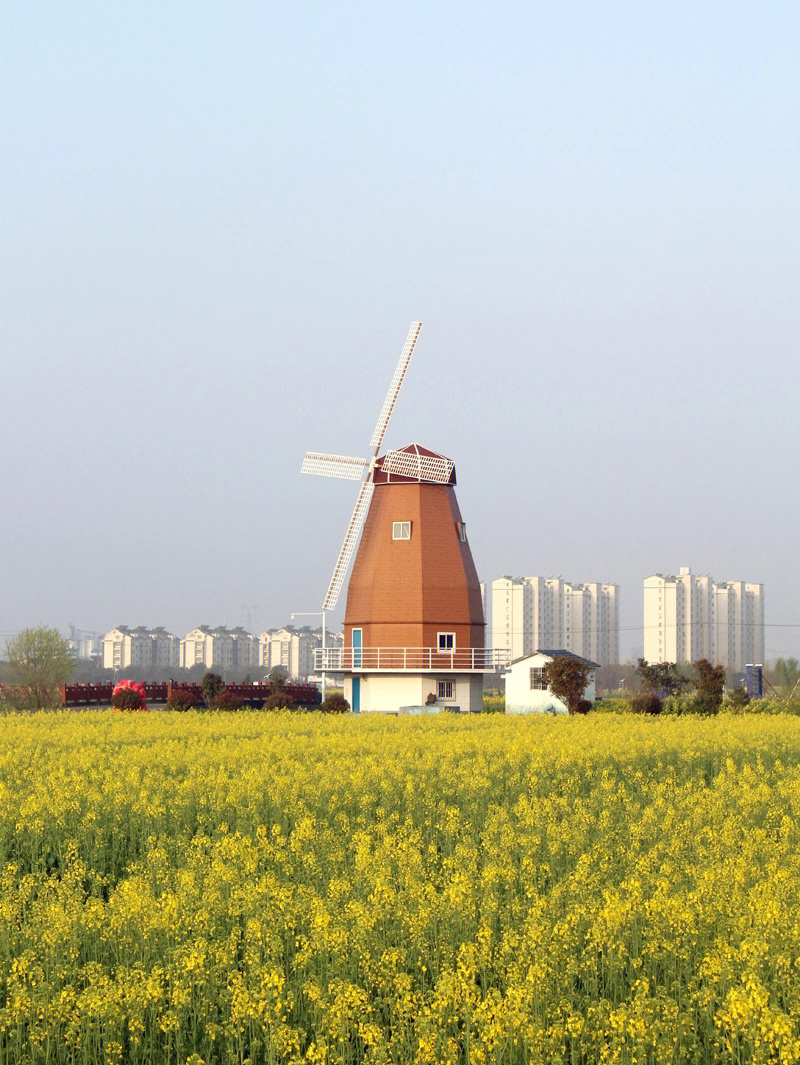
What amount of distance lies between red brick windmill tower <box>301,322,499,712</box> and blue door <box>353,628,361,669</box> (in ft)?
0.18

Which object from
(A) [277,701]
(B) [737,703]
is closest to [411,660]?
(A) [277,701]

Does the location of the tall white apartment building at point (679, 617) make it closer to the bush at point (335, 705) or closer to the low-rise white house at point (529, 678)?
the low-rise white house at point (529, 678)

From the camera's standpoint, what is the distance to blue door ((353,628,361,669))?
51.4m

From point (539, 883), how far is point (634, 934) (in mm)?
2645

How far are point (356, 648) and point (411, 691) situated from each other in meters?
3.26

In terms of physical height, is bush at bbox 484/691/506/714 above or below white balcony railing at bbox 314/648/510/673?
below

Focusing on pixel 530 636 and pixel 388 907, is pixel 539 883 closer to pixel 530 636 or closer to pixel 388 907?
pixel 388 907

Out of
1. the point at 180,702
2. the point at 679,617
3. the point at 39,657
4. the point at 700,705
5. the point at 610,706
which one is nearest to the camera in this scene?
the point at 700,705

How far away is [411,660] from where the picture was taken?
50031mm

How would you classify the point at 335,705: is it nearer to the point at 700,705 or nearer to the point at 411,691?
the point at 411,691

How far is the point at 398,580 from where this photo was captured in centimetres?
5100

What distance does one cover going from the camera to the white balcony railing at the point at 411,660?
5003cm

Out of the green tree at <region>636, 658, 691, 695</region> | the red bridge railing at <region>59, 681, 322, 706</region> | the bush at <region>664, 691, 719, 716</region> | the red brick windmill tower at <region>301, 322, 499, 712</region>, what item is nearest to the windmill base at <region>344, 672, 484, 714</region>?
the red brick windmill tower at <region>301, 322, 499, 712</region>

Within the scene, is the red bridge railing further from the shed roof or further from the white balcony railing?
the shed roof
